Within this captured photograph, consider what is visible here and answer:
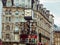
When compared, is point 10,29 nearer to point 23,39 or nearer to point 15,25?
point 15,25

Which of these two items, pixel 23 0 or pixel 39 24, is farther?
pixel 39 24

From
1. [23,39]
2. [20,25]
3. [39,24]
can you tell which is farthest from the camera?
[39,24]

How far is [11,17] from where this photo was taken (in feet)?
362

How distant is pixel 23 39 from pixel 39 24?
2094 cm

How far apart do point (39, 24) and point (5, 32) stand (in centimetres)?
1687

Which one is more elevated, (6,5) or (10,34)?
(6,5)

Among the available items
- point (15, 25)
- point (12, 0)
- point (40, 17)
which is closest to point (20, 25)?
point (15, 25)

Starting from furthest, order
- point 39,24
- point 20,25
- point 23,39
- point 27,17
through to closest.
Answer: point 39,24 → point 20,25 → point 23,39 → point 27,17

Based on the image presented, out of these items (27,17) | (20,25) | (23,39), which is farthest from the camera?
(20,25)

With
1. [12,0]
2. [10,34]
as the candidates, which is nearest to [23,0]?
[12,0]

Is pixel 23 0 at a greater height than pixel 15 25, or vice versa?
pixel 23 0

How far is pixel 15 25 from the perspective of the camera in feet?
362

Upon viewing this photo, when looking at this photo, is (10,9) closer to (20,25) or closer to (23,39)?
(20,25)

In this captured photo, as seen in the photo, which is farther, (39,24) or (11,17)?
(39,24)
